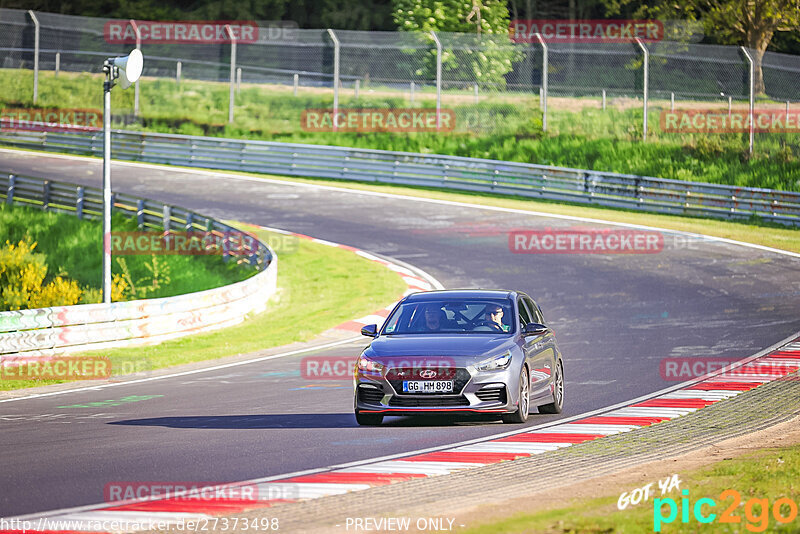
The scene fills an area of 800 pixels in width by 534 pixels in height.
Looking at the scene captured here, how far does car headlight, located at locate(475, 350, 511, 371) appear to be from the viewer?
1143 cm

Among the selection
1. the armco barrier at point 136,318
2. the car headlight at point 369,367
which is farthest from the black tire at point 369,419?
the armco barrier at point 136,318

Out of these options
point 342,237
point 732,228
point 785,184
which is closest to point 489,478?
point 342,237

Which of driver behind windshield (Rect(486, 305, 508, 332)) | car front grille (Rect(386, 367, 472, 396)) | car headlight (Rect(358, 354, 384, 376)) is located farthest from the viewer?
driver behind windshield (Rect(486, 305, 508, 332))

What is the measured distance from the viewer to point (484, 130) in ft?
136

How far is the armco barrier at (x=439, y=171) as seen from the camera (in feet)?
106

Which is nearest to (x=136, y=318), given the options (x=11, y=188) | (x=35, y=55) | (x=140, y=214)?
(x=140, y=214)

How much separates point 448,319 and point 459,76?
27383 mm

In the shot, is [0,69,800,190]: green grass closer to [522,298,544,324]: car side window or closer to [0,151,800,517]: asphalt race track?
[0,151,800,517]: asphalt race track

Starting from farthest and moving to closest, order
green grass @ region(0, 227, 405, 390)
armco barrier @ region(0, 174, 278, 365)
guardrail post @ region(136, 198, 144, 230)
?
guardrail post @ region(136, 198, 144, 230)
green grass @ region(0, 227, 405, 390)
armco barrier @ region(0, 174, 278, 365)

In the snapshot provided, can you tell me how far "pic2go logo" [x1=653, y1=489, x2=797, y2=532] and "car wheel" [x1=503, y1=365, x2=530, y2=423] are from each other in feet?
13.1

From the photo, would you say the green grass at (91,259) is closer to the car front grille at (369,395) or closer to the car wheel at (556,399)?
the car wheel at (556,399)

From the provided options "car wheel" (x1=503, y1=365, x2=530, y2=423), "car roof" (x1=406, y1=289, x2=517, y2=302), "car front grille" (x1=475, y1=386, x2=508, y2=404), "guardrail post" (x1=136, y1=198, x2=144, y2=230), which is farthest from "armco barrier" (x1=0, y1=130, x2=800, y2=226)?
"car front grille" (x1=475, y1=386, x2=508, y2=404)

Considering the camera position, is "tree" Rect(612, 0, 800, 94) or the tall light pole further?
"tree" Rect(612, 0, 800, 94)

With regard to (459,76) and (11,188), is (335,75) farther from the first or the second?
(11,188)
